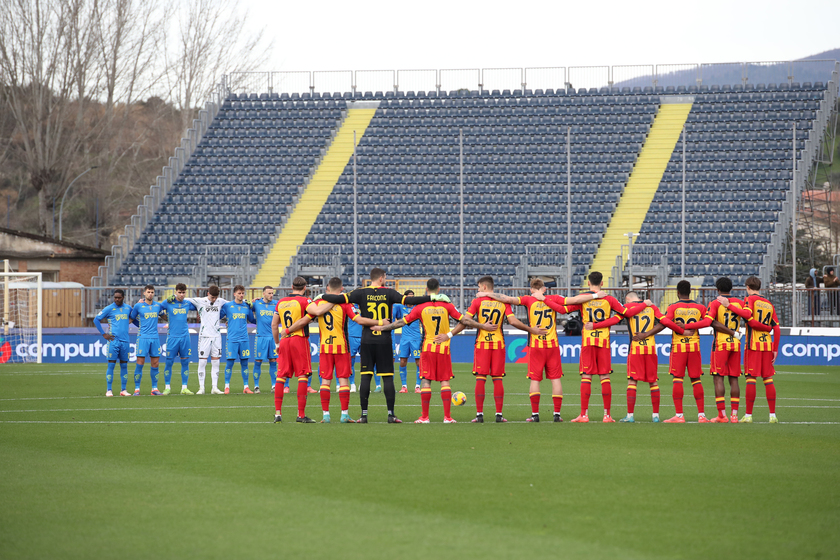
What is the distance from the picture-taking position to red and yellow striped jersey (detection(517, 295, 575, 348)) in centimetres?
1272

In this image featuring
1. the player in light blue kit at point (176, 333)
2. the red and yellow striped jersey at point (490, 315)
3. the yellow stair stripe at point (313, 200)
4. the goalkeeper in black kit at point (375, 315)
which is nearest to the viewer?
the goalkeeper in black kit at point (375, 315)

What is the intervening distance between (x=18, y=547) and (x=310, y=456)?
3.84m

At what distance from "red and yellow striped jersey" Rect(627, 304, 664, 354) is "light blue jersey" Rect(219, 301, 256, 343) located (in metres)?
8.71

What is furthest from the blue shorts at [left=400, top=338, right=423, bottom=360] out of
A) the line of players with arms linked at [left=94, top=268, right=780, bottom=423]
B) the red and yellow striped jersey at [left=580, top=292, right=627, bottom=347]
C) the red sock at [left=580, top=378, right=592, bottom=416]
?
the red and yellow striped jersey at [left=580, top=292, right=627, bottom=347]

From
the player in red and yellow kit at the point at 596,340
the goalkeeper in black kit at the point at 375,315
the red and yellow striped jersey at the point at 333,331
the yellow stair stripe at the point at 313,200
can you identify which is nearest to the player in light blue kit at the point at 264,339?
the red and yellow striped jersey at the point at 333,331

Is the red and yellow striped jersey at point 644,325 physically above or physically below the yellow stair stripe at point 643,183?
below

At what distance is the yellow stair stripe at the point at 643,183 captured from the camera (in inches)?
1298

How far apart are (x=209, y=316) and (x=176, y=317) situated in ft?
2.16

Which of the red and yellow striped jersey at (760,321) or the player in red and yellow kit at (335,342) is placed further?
the red and yellow striped jersey at (760,321)

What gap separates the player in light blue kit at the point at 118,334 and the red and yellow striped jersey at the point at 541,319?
8989 millimetres

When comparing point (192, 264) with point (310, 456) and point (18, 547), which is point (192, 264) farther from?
point (18, 547)

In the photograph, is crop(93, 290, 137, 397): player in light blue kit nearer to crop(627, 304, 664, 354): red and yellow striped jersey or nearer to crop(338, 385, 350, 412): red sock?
crop(338, 385, 350, 412): red sock

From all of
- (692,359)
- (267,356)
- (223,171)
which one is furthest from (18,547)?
(223,171)

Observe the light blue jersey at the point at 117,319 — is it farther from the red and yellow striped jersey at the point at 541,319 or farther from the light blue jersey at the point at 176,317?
the red and yellow striped jersey at the point at 541,319
